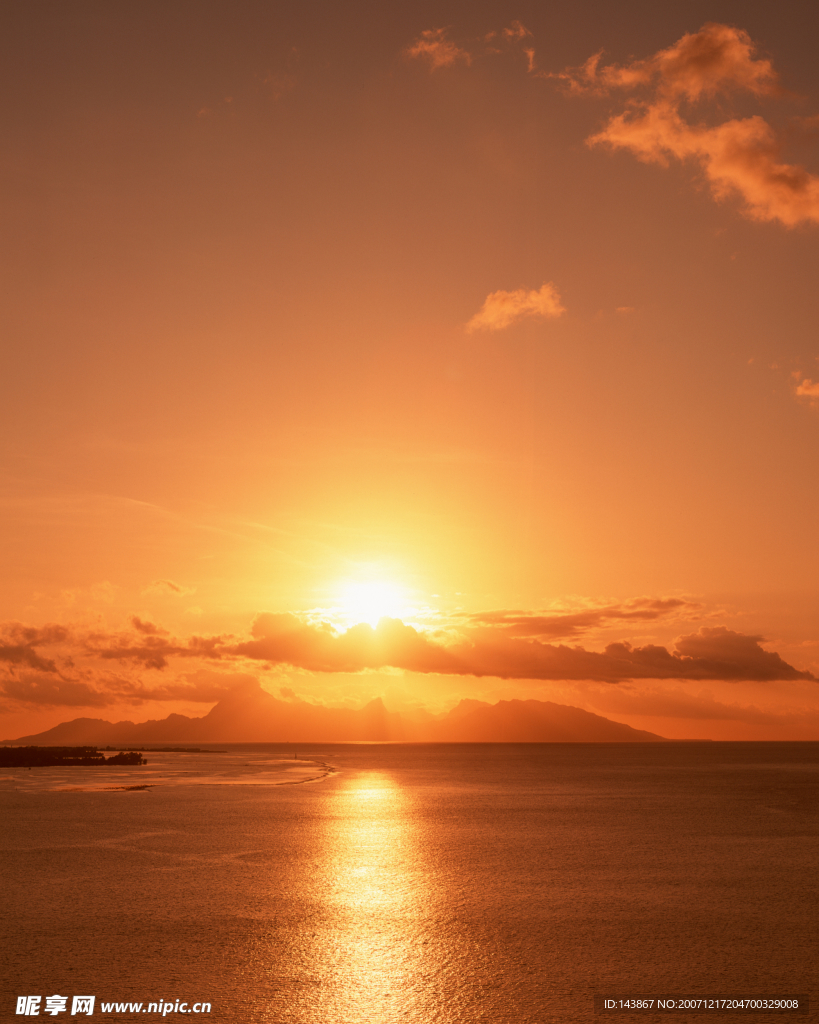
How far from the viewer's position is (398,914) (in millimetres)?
28875

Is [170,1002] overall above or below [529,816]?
above

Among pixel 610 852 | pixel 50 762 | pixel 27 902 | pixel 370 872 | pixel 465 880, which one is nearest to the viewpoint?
pixel 27 902

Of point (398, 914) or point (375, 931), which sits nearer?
point (375, 931)

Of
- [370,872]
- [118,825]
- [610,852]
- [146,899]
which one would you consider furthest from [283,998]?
[118,825]

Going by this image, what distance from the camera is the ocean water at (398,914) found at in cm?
2094

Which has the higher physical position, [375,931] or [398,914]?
[375,931]

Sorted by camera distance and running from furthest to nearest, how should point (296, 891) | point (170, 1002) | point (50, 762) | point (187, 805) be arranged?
point (50, 762) < point (187, 805) < point (296, 891) < point (170, 1002)

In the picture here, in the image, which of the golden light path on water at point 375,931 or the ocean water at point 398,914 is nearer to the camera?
the golden light path on water at point 375,931

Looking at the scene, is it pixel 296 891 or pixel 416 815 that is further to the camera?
pixel 416 815

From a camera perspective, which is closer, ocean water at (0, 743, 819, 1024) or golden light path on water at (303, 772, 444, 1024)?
golden light path on water at (303, 772, 444, 1024)

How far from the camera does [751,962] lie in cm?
2359

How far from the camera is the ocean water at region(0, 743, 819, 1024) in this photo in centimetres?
2094

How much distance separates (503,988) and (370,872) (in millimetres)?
17842

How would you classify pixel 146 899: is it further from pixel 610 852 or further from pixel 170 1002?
pixel 610 852
